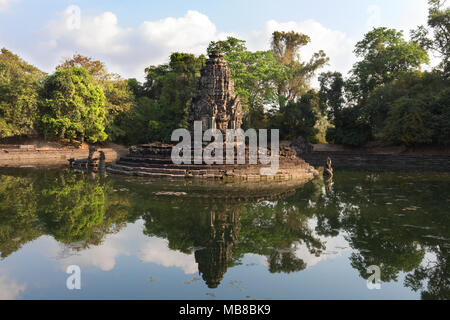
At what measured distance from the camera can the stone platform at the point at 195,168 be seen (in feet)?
55.6

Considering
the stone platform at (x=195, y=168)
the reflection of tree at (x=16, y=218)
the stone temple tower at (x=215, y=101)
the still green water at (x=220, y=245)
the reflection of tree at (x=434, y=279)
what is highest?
the stone temple tower at (x=215, y=101)

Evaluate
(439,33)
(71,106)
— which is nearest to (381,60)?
(439,33)

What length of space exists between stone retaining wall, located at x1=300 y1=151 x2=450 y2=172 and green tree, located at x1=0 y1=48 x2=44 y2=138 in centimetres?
2884

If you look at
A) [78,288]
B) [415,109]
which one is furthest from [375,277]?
[415,109]

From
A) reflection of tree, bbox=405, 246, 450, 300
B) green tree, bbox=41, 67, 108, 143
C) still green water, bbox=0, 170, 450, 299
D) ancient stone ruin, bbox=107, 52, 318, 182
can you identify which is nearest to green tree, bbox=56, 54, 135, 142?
green tree, bbox=41, 67, 108, 143

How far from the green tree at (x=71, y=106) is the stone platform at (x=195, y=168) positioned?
49.0 feet

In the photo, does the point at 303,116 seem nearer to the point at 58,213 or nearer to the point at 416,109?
the point at 416,109

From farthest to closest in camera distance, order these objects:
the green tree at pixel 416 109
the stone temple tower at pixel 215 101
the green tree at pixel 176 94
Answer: the green tree at pixel 176 94 < the green tree at pixel 416 109 < the stone temple tower at pixel 215 101

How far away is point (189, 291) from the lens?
4.92m

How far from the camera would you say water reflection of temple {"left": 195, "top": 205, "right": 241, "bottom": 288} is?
5621 millimetres

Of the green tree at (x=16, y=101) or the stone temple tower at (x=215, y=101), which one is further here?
the green tree at (x=16, y=101)

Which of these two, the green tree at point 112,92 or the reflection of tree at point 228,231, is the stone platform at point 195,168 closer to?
the reflection of tree at point 228,231

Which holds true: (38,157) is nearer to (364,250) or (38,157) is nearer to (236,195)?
(236,195)

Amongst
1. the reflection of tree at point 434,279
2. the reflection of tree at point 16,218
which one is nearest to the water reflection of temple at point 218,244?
the reflection of tree at point 434,279
